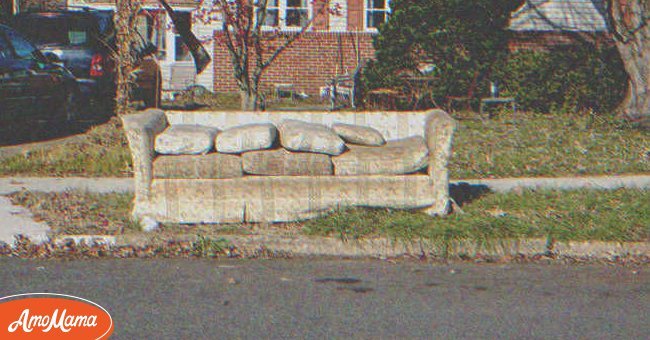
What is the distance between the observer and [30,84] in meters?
12.6

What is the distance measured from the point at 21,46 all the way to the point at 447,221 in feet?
25.4

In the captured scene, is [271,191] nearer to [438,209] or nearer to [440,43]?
[438,209]

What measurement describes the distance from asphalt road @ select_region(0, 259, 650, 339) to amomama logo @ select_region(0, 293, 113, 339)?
110 mm

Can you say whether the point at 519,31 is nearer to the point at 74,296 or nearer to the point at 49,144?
the point at 49,144

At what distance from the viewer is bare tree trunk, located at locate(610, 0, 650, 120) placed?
1470 centimetres

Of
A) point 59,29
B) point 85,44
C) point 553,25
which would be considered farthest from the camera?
point 553,25

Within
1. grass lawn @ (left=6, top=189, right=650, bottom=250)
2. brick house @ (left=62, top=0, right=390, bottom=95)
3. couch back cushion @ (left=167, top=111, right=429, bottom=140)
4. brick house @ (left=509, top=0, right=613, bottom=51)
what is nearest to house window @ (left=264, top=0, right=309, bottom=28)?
brick house @ (left=62, top=0, right=390, bottom=95)

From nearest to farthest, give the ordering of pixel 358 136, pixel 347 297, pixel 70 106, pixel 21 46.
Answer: pixel 347 297
pixel 358 136
pixel 21 46
pixel 70 106

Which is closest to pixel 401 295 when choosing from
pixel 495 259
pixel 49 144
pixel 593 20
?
pixel 495 259

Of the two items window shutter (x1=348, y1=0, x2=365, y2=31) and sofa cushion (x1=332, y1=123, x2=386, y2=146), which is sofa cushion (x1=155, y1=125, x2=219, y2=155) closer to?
sofa cushion (x1=332, y1=123, x2=386, y2=146)

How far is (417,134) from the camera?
30.0 ft

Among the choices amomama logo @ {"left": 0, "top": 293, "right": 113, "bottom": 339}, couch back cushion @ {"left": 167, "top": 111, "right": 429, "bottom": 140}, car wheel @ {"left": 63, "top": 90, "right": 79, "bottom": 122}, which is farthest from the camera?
car wheel @ {"left": 63, "top": 90, "right": 79, "bottom": 122}

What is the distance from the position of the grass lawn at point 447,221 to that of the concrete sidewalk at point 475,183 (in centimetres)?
55

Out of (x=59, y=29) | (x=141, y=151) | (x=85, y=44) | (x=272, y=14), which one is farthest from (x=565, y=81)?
(x=141, y=151)
